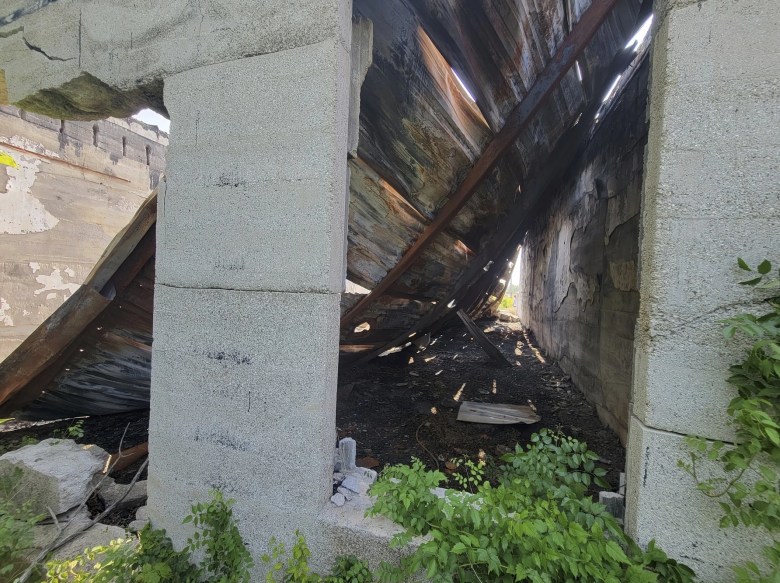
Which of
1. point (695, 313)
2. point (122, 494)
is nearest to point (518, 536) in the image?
point (695, 313)

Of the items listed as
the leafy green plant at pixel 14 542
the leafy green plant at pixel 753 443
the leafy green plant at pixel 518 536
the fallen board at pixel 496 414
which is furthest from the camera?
the fallen board at pixel 496 414

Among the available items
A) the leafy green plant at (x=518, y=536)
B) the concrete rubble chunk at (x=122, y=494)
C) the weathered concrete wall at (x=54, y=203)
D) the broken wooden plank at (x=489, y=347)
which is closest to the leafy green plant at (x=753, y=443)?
the leafy green plant at (x=518, y=536)

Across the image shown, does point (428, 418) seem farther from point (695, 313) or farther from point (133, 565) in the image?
point (695, 313)

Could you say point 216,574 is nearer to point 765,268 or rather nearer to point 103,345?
point 765,268

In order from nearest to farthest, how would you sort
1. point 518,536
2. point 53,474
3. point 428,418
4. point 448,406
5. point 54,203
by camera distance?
point 518,536 < point 53,474 < point 428,418 < point 448,406 < point 54,203

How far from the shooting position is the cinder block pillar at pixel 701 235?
104 centimetres

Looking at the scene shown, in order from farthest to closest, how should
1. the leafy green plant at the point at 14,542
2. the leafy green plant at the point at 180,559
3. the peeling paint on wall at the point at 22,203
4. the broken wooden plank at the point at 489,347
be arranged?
the broken wooden plank at the point at 489,347 < the peeling paint on wall at the point at 22,203 < the leafy green plant at the point at 14,542 < the leafy green plant at the point at 180,559

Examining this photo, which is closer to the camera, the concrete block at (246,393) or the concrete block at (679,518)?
the concrete block at (679,518)

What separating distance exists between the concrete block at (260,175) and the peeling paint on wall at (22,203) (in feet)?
15.4

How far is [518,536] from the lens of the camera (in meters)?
1.06

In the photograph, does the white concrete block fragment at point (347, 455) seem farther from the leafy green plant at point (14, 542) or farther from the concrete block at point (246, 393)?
the leafy green plant at point (14, 542)

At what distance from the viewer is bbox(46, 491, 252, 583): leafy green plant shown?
1.40m

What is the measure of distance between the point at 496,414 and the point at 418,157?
8.58 feet

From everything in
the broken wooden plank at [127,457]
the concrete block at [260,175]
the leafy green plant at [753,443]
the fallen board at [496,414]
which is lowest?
the broken wooden plank at [127,457]
